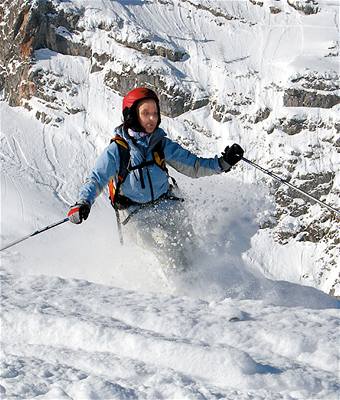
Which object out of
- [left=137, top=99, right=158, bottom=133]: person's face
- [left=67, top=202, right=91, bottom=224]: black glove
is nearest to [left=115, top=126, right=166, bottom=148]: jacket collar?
[left=137, top=99, right=158, bottom=133]: person's face

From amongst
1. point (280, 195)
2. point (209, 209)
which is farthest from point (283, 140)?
point (209, 209)

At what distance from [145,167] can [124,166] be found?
32 cm

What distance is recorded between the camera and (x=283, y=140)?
350 feet

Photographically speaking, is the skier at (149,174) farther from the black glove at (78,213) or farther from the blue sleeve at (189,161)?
the black glove at (78,213)

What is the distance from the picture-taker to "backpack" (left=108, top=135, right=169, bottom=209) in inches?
304

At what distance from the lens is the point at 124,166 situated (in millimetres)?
7816

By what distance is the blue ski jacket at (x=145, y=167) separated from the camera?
7.56 metres

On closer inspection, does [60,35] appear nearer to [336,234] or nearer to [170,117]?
[170,117]

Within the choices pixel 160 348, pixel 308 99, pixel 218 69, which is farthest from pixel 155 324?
pixel 308 99

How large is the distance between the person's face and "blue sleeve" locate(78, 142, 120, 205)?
46 cm

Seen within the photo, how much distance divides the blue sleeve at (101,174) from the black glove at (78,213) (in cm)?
23

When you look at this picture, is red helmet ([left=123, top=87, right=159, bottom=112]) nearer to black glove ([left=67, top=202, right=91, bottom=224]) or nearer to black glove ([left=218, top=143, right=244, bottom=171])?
black glove ([left=218, top=143, right=244, bottom=171])

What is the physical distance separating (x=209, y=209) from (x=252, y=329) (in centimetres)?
751

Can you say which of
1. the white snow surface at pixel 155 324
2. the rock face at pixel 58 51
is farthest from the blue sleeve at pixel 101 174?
the rock face at pixel 58 51
